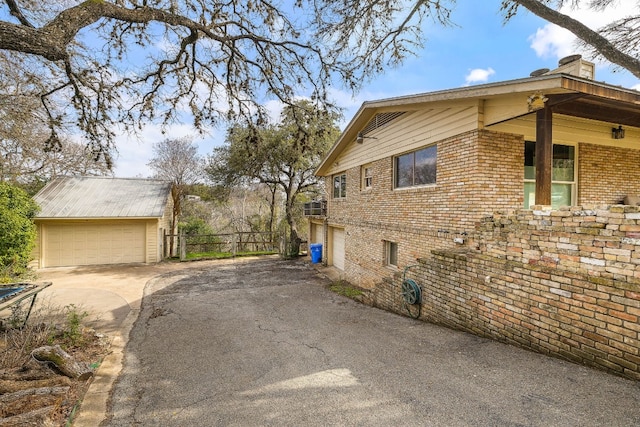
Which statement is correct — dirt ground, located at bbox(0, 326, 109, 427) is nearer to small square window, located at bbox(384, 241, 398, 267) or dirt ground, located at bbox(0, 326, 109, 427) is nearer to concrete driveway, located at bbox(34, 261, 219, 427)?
concrete driveway, located at bbox(34, 261, 219, 427)

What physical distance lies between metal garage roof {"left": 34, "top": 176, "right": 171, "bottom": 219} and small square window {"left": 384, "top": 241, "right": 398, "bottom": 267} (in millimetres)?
11472

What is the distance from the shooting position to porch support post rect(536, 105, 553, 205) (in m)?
4.76

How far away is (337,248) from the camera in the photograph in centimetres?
1390

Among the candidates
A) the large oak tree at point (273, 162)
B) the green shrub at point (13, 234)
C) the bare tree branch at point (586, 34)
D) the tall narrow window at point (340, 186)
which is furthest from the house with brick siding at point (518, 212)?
the green shrub at point (13, 234)

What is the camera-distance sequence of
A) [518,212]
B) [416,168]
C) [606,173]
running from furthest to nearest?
[416,168] → [606,173] → [518,212]

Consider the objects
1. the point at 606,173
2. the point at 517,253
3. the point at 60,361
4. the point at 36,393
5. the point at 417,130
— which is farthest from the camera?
the point at 417,130

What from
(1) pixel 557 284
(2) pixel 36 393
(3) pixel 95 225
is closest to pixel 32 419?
(2) pixel 36 393

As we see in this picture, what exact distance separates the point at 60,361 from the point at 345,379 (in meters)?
3.73

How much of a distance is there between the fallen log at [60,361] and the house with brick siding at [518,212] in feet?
19.4

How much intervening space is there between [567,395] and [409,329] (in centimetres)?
273

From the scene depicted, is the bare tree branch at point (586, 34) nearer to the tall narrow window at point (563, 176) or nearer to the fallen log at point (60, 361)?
the tall narrow window at point (563, 176)

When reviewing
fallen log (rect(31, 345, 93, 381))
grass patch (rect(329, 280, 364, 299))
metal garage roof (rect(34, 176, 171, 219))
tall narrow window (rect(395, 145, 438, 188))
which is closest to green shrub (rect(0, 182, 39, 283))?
metal garage roof (rect(34, 176, 171, 219))

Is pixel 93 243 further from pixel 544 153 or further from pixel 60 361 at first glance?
pixel 544 153

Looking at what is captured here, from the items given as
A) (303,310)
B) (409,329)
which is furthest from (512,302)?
(303,310)
